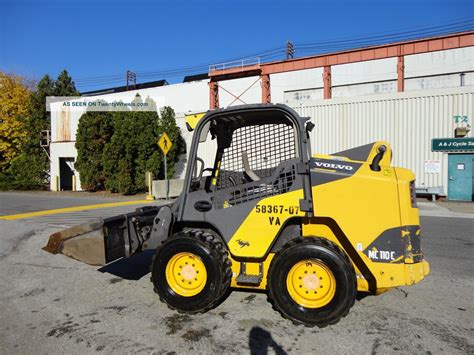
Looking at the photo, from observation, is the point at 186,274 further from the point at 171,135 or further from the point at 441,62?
the point at 441,62

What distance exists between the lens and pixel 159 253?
14.0ft

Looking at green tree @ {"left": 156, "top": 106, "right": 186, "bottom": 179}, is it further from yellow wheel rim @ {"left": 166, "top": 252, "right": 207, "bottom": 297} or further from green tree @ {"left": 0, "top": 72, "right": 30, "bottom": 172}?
yellow wheel rim @ {"left": 166, "top": 252, "right": 207, "bottom": 297}

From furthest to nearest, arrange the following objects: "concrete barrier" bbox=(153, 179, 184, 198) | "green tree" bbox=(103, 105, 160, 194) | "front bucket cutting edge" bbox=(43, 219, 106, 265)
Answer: "green tree" bbox=(103, 105, 160, 194) → "concrete barrier" bbox=(153, 179, 184, 198) → "front bucket cutting edge" bbox=(43, 219, 106, 265)

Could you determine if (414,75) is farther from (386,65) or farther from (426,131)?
(426,131)

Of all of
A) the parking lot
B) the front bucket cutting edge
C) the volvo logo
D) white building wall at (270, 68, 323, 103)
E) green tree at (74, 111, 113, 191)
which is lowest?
the parking lot

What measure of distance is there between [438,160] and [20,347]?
60.1 feet

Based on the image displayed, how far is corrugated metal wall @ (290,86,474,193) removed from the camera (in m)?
17.2

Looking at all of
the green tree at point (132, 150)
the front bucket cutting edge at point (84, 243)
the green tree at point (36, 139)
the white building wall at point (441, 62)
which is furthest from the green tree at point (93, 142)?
the white building wall at point (441, 62)

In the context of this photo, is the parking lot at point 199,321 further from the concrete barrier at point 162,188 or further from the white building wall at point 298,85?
the white building wall at point 298,85

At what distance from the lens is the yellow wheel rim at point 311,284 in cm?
382

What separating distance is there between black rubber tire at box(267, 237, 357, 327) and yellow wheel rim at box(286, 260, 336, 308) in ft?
0.16

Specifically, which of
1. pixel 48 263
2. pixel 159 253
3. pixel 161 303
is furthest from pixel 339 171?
pixel 48 263

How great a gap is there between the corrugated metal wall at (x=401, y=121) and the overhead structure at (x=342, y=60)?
844cm

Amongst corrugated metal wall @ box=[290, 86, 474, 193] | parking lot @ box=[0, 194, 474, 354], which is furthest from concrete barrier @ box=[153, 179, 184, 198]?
parking lot @ box=[0, 194, 474, 354]
